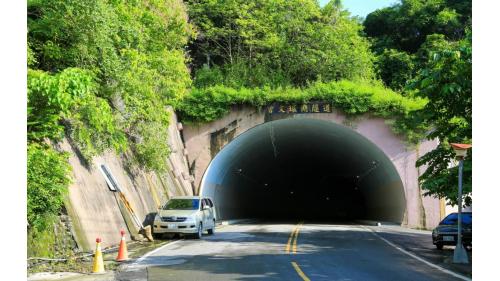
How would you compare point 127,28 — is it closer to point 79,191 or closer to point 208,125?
point 79,191

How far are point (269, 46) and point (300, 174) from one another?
19.9 meters

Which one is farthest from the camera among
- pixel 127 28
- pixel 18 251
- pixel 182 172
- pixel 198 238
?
pixel 182 172

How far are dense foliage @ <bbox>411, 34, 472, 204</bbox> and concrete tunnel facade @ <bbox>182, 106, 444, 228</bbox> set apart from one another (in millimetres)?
12084

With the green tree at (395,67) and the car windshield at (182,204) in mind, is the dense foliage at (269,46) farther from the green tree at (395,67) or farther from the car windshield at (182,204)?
the car windshield at (182,204)

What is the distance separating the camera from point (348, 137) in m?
33.1

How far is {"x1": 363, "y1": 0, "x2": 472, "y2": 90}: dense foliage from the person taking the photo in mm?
42062

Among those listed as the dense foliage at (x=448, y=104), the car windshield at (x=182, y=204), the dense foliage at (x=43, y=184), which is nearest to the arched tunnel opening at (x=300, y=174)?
the car windshield at (x=182, y=204)

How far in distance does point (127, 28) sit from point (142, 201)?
7674 millimetres

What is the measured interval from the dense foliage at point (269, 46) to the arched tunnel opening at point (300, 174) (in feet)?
14.0

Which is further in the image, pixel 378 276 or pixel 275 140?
pixel 275 140

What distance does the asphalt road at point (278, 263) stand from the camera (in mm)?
11102

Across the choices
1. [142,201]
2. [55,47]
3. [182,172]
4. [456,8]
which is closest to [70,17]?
[55,47]

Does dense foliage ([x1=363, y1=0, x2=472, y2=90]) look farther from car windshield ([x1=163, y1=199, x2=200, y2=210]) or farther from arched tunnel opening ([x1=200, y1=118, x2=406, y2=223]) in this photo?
car windshield ([x1=163, y1=199, x2=200, y2=210])

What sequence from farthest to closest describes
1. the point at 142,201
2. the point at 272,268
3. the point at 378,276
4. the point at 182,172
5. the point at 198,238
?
the point at 182,172, the point at 142,201, the point at 198,238, the point at 272,268, the point at 378,276
